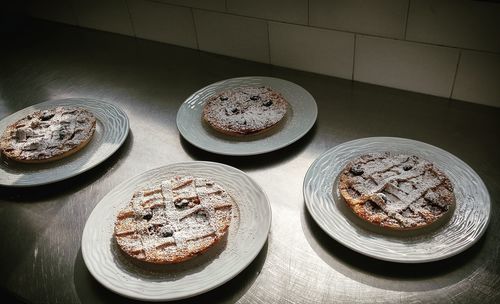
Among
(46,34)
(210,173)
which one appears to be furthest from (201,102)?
(46,34)

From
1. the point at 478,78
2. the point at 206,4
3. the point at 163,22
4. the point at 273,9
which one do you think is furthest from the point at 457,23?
the point at 163,22

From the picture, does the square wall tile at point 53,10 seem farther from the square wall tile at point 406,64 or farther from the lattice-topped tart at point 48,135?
the square wall tile at point 406,64

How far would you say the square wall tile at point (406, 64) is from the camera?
1.18 m

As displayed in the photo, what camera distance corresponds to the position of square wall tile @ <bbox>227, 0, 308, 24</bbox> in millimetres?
1307

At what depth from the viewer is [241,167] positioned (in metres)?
1.10

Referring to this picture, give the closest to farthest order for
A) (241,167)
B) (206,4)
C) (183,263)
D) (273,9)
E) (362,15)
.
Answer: (183,263)
(241,167)
(362,15)
(273,9)
(206,4)

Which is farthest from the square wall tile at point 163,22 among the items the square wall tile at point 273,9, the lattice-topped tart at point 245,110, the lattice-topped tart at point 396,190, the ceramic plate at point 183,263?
the lattice-topped tart at point 396,190

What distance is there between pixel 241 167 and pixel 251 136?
0.09m

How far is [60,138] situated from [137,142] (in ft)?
0.63

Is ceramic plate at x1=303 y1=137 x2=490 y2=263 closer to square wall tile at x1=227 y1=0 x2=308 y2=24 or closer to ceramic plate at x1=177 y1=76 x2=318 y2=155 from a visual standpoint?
ceramic plate at x1=177 y1=76 x2=318 y2=155

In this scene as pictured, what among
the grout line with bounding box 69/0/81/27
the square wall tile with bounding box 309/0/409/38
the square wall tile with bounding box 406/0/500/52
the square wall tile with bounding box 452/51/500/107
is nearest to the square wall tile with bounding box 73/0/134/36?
the grout line with bounding box 69/0/81/27

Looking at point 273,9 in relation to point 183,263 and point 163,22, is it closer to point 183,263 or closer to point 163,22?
point 163,22

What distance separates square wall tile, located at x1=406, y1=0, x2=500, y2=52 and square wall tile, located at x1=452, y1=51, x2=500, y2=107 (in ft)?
0.09

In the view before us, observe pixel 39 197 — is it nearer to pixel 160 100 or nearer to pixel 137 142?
pixel 137 142
